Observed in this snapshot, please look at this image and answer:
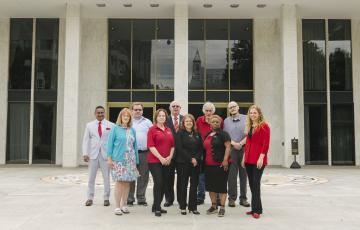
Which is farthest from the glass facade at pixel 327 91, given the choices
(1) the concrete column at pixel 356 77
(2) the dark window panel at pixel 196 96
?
(2) the dark window panel at pixel 196 96

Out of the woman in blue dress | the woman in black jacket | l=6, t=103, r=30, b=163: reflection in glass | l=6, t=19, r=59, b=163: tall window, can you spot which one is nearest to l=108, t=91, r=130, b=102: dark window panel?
l=6, t=19, r=59, b=163: tall window

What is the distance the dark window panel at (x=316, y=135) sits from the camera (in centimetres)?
1867

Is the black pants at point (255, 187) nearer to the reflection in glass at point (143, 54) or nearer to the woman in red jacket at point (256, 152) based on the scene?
the woman in red jacket at point (256, 152)

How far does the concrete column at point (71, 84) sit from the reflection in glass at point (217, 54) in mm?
6197

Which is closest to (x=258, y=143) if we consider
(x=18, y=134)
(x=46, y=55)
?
(x=46, y=55)

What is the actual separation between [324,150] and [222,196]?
13537 millimetres

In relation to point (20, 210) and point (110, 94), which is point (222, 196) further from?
point (110, 94)

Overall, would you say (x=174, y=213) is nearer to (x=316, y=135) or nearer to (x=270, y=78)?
(x=270, y=78)

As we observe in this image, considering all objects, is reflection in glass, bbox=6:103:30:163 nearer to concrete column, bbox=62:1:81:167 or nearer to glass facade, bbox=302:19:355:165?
concrete column, bbox=62:1:81:167

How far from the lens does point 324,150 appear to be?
1870cm

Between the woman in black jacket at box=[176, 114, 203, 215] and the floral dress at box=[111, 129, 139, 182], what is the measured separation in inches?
30.9

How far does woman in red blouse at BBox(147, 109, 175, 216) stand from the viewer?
668cm

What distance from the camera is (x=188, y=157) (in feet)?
21.9

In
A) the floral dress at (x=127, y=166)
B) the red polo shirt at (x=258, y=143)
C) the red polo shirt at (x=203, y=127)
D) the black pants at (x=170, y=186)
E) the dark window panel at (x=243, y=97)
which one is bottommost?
the black pants at (x=170, y=186)
